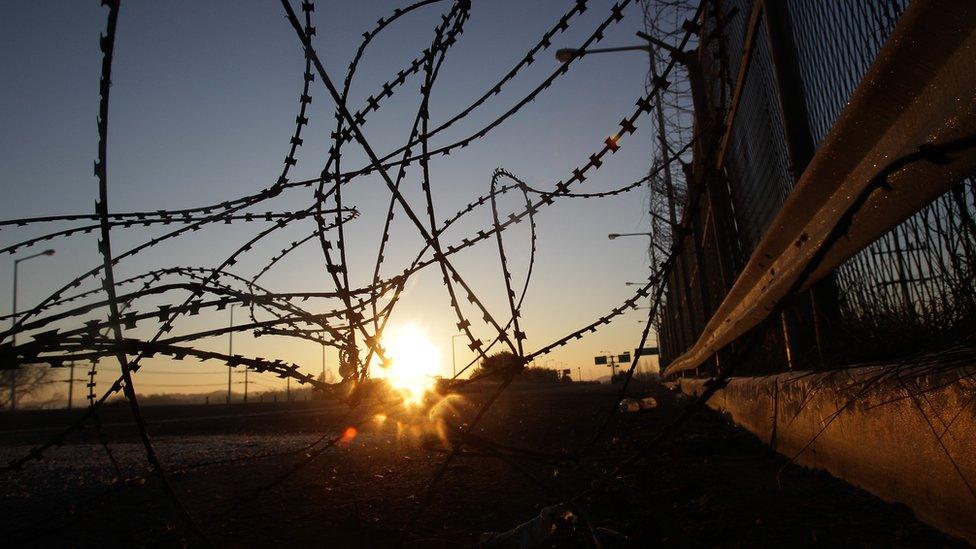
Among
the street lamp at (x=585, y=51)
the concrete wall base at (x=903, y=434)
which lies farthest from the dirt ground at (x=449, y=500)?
the street lamp at (x=585, y=51)

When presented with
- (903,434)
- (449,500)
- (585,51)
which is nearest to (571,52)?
(585,51)

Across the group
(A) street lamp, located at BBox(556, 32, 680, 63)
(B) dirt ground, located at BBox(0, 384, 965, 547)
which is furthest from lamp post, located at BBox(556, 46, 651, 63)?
(B) dirt ground, located at BBox(0, 384, 965, 547)

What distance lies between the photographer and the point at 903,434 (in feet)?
6.14

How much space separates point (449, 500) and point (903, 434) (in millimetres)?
2054

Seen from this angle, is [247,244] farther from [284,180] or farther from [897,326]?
[897,326]

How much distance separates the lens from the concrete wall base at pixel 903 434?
5.16ft

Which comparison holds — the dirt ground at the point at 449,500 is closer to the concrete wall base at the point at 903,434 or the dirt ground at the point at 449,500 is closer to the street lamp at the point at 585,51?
the concrete wall base at the point at 903,434

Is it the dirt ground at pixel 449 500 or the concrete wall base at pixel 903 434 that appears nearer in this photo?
the concrete wall base at pixel 903 434

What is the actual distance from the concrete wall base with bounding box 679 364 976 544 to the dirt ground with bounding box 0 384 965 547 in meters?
0.08

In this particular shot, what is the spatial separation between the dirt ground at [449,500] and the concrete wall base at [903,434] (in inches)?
3.1

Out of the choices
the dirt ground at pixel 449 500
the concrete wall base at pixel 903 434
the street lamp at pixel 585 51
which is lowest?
the dirt ground at pixel 449 500

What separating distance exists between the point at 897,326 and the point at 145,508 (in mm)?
3482

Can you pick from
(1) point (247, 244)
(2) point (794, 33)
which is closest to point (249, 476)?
(1) point (247, 244)

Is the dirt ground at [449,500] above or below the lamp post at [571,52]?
below
